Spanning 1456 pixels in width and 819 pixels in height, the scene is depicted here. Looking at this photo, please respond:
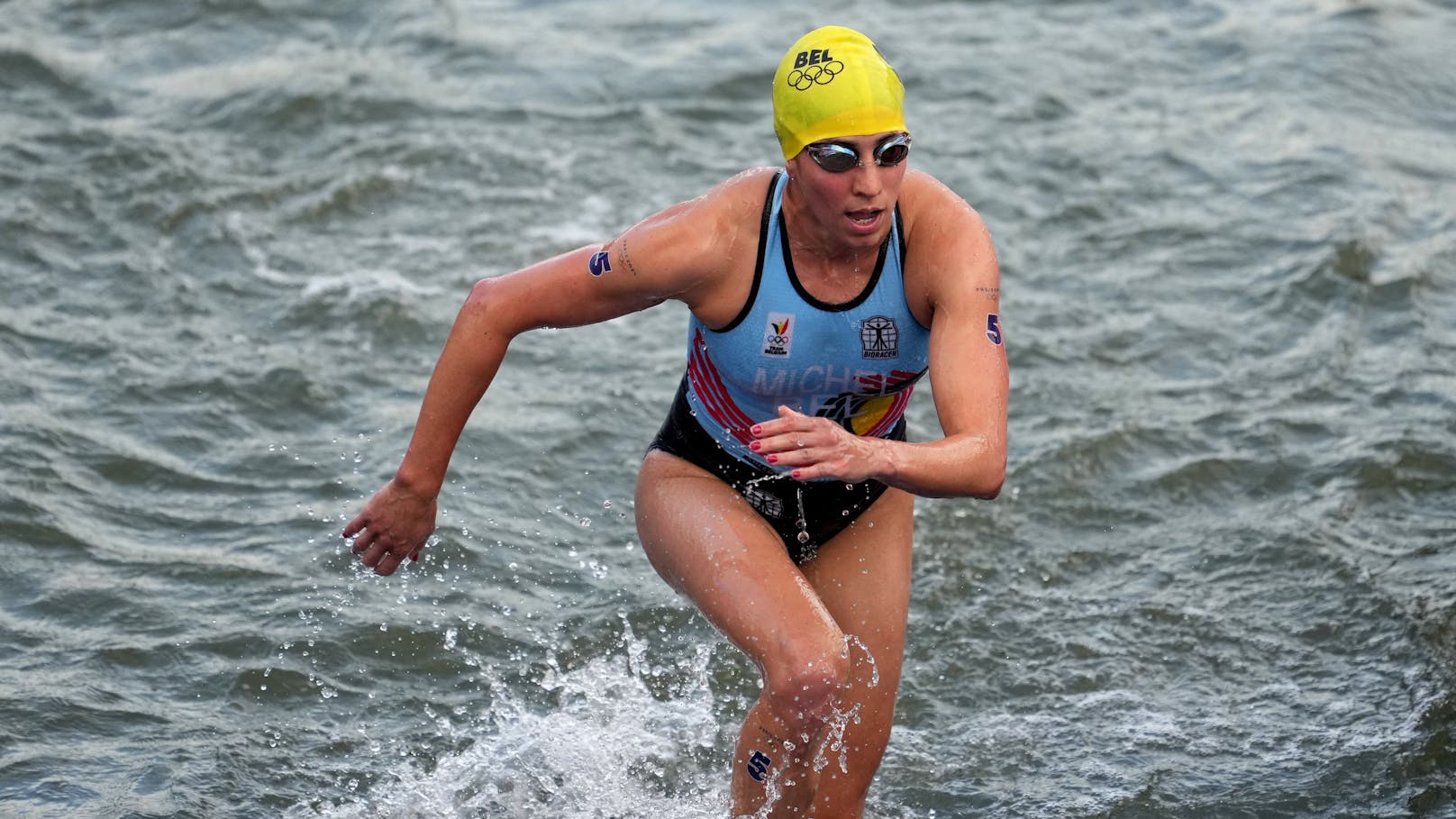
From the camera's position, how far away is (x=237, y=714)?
22.1 ft

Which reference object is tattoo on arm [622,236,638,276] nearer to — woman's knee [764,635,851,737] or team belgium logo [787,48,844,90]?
team belgium logo [787,48,844,90]

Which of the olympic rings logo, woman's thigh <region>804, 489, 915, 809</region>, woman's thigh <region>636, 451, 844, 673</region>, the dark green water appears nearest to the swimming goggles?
the olympic rings logo

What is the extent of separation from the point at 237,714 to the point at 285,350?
329cm

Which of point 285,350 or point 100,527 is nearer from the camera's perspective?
point 100,527

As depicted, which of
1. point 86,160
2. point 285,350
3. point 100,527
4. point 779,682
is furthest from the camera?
point 86,160

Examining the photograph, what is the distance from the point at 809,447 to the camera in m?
4.45

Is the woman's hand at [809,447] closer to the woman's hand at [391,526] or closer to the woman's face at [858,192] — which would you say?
the woman's face at [858,192]

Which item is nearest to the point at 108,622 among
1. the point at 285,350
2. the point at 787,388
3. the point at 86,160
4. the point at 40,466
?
the point at 40,466

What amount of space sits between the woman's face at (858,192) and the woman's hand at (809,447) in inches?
32.6

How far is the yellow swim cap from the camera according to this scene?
16.8 feet

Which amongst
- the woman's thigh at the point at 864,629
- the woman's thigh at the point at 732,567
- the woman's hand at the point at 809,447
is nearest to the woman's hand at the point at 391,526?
the woman's thigh at the point at 732,567

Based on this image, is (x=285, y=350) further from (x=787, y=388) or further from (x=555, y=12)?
(x=555, y=12)

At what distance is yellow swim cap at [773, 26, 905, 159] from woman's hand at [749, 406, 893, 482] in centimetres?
104

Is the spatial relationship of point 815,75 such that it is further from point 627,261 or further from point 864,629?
point 864,629
